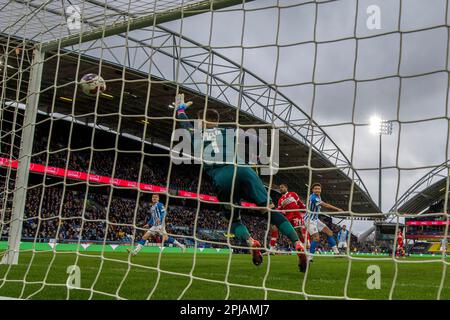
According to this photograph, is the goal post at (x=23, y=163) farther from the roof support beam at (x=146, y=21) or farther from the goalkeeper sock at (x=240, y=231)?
the goalkeeper sock at (x=240, y=231)

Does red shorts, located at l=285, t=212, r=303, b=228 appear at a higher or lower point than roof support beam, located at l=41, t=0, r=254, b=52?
lower

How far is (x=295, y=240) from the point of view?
5.17 meters

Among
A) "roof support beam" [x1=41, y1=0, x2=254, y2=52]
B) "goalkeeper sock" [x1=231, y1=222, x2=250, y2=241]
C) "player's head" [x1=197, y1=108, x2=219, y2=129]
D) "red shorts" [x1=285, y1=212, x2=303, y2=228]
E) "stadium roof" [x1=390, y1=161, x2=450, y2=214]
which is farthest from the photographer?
"red shorts" [x1=285, y1=212, x2=303, y2=228]

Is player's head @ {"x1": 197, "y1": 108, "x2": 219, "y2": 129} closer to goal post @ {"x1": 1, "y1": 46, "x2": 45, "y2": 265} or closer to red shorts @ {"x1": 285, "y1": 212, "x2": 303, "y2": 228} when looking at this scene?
goal post @ {"x1": 1, "y1": 46, "x2": 45, "y2": 265}

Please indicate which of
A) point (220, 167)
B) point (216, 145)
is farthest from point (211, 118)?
point (220, 167)

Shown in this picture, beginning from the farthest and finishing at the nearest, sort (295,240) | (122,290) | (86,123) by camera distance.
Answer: (86,123) < (295,240) < (122,290)

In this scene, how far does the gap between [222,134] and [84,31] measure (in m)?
2.67

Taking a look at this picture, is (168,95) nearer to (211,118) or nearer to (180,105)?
(180,105)

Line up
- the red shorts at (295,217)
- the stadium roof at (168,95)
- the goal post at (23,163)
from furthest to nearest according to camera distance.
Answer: the red shorts at (295,217) → the goal post at (23,163) → the stadium roof at (168,95)

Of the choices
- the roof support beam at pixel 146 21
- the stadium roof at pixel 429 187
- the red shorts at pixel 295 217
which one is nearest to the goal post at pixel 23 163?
the roof support beam at pixel 146 21

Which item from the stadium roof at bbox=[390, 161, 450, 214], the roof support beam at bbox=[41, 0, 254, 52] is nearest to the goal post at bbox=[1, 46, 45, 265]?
the roof support beam at bbox=[41, 0, 254, 52]
